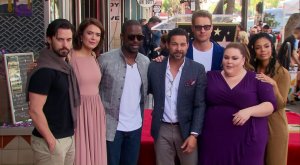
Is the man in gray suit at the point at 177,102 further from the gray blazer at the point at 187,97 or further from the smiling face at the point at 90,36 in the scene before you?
the smiling face at the point at 90,36

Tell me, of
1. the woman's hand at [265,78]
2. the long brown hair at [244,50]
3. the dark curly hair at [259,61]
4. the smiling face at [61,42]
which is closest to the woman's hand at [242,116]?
the woman's hand at [265,78]

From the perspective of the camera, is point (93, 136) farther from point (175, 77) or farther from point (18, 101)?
point (18, 101)

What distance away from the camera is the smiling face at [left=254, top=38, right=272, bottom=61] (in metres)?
3.58

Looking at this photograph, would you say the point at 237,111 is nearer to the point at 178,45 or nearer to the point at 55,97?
the point at 178,45

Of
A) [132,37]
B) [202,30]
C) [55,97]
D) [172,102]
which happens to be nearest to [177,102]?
[172,102]

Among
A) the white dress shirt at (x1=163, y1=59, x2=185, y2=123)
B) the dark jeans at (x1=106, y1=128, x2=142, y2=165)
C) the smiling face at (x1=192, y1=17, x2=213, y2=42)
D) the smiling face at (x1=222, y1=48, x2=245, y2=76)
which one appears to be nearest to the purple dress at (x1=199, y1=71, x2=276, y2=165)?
the smiling face at (x1=222, y1=48, x2=245, y2=76)

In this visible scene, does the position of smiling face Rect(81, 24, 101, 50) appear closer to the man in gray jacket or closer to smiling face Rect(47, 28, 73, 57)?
the man in gray jacket

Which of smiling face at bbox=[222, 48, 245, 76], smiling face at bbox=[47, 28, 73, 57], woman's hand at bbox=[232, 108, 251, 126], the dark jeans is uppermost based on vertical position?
smiling face at bbox=[47, 28, 73, 57]

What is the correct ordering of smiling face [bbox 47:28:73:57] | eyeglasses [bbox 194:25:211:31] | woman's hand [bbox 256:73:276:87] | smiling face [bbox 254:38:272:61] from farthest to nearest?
eyeglasses [bbox 194:25:211:31] < smiling face [bbox 254:38:272:61] < woman's hand [bbox 256:73:276:87] < smiling face [bbox 47:28:73:57]

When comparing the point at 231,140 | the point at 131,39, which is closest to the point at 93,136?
the point at 131,39

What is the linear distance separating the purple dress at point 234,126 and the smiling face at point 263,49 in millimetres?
318

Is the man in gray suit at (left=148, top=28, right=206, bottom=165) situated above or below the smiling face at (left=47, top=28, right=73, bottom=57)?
below

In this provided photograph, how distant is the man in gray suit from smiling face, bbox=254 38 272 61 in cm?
55

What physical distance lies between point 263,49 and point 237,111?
0.68 meters
